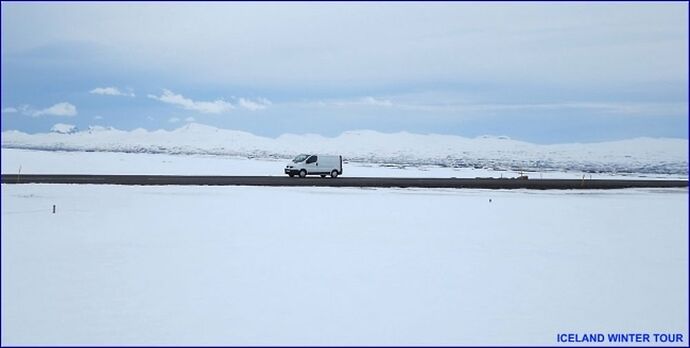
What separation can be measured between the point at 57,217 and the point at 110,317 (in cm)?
1090

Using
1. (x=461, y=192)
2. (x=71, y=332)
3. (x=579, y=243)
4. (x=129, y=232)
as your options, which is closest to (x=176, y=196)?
(x=129, y=232)

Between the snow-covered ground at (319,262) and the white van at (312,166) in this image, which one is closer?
the snow-covered ground at (319,262)

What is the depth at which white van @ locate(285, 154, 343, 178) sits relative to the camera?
44.4 m

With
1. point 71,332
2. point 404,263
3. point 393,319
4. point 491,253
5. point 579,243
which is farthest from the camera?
point 579,243

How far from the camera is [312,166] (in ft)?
147

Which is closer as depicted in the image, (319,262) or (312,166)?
(319,262)

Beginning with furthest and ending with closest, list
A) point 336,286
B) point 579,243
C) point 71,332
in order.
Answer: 1. point 579,243
2. point 336,286
3. point 71,332

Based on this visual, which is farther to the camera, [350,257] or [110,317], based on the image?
[350,257]

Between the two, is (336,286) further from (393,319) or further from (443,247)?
(443,247)

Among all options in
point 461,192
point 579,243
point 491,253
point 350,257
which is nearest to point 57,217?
point 350,257

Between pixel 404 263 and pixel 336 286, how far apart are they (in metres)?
2.42

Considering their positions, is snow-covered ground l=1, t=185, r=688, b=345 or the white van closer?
snow-covered ground l=1, t=185, r=688, b=345

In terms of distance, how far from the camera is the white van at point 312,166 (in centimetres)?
4445

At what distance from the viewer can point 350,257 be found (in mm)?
12742
